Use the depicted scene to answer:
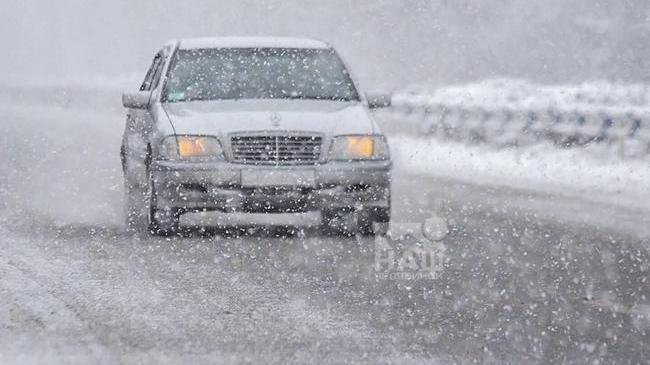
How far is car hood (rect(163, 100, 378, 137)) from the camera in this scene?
33.6ft

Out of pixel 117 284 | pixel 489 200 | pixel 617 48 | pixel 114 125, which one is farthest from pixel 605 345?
pixel 617 48

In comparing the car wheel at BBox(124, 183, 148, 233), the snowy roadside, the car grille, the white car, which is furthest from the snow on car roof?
the snowy roadside

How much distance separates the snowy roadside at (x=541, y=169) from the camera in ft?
50.0

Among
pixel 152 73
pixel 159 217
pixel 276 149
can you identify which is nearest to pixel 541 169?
pixel 152 73

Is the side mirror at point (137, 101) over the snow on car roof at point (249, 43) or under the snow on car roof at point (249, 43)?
under

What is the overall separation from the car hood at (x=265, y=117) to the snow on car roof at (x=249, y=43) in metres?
1.02

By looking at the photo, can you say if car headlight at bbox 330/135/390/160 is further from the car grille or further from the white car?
the car grille

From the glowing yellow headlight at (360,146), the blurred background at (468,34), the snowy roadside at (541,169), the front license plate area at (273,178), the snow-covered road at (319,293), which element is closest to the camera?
the snow-covered road at (319,293)

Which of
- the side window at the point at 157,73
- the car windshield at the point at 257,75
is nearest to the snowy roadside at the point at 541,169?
the car windshield at the point at 257,75

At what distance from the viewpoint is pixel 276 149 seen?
33.4ft

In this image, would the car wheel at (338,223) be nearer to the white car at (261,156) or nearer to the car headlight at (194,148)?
the white car at (261,156)

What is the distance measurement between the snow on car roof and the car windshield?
0.20 ft

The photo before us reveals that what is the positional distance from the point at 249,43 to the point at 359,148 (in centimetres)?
207

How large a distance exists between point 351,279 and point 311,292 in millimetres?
536
